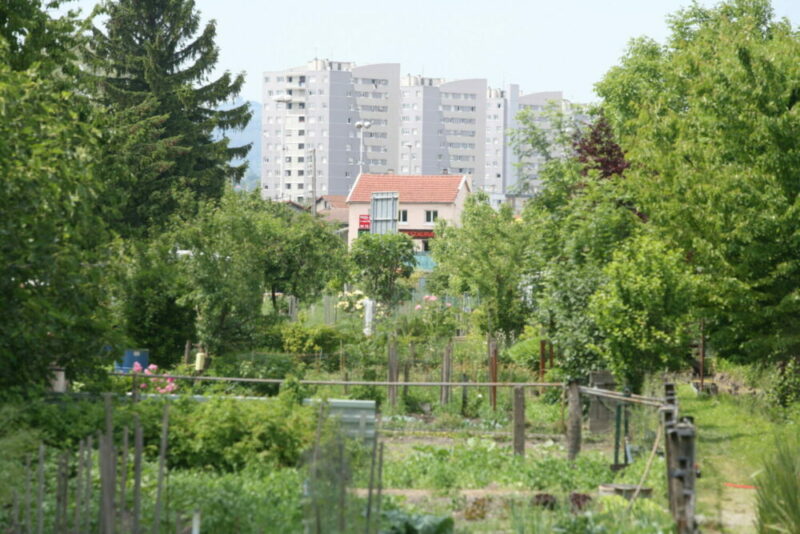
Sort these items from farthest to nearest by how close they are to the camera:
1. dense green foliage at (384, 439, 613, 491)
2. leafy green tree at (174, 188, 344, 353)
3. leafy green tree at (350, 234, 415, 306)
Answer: leafy green tree at (350, 234, 415, 306) → leafy green tree at (174, 188, 344, 353) → dense green foliage at (384, 439, 613, 491)

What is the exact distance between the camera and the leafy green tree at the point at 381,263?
36375 millimetres

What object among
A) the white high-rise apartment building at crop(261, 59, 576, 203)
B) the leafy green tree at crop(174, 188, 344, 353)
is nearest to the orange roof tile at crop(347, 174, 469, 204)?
the leafy green tree at crop(174, 188, 344, 353)

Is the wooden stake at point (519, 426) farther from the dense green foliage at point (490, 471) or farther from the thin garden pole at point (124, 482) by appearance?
the thin garden pole at point (124, 482)

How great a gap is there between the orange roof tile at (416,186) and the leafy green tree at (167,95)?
36671 millimetres

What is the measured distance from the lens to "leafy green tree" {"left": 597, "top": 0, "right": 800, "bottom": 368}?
18750 mm

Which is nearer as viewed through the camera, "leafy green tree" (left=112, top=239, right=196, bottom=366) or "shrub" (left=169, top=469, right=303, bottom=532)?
"shrub" (left=169, top=469, right=303, bottom=532)

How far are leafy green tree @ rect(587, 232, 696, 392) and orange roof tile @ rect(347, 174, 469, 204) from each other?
211ft

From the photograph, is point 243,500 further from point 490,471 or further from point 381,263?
point 381,263

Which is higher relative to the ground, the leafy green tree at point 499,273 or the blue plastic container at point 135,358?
the leafy green tree at point 499,273

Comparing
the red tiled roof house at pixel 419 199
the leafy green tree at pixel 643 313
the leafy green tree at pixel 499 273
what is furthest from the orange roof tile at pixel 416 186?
the leafy green tree at pixel 643 313

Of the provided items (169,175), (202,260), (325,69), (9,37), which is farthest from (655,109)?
(325,69)

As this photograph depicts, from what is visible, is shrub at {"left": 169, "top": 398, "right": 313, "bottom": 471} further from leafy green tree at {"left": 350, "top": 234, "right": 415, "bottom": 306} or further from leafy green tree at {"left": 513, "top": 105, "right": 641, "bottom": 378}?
leafy green tree at {"left": 350, "top": 234, "right": 415, "bottom": 306}

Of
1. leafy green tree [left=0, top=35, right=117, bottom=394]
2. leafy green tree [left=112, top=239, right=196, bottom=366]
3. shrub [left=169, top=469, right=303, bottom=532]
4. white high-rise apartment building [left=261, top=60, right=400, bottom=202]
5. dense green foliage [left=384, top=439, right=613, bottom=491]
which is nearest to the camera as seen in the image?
shrub [left=169, top=469, right=303, bottom=532]

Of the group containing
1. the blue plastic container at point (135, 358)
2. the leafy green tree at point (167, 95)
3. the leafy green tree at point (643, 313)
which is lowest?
the blue plastic container at point (135, 358)
